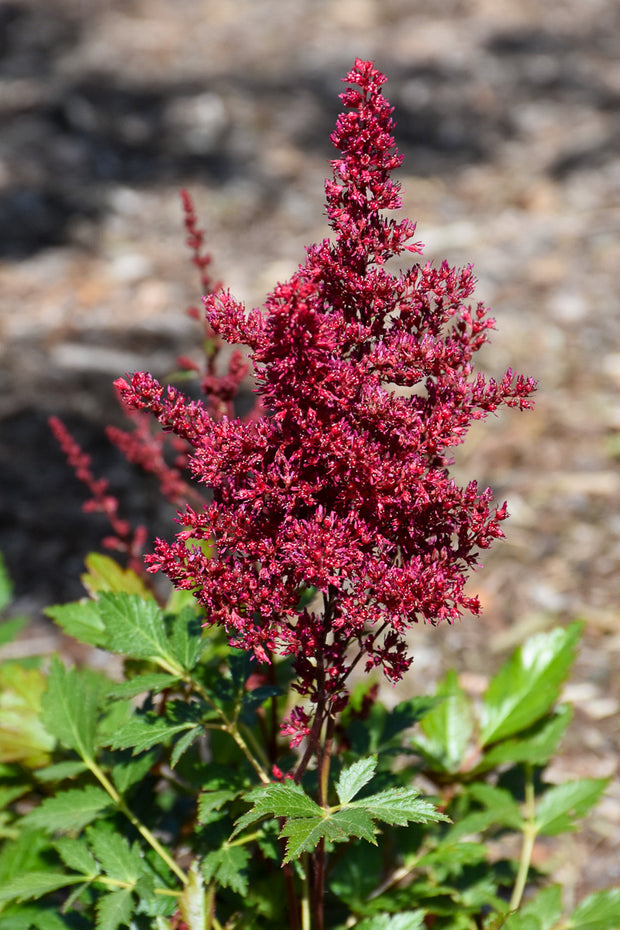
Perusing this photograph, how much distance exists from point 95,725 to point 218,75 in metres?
6.40

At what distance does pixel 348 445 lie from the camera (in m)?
1.38

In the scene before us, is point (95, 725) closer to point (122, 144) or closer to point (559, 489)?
point (559, 489)

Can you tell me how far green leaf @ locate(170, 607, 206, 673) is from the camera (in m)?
1.86

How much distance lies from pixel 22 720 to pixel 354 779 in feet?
3.78

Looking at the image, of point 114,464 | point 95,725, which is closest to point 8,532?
point 114,464

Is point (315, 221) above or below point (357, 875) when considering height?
above

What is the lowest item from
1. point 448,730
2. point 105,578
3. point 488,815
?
point 488,815

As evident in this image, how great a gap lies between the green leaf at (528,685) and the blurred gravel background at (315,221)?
0.73 meters

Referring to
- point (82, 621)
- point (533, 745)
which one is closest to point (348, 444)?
point (82, 621)

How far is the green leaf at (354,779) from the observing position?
1.56 m

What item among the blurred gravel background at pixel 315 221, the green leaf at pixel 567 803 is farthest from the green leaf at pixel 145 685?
the blurred gravel background at pixel 315 221

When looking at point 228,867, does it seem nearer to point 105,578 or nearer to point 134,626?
point 134,626

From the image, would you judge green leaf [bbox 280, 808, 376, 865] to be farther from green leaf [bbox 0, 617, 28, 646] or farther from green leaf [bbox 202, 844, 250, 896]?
green leaf [bbox 0, 617, 28, 646]

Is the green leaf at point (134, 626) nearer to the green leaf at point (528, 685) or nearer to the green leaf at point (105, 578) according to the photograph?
the green leaf at point (105, 578)
